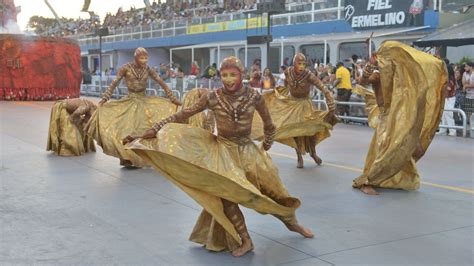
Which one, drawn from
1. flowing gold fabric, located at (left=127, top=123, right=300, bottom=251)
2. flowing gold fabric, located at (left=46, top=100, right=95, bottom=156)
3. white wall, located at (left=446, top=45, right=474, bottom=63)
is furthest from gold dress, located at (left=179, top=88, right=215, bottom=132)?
white wall, located at (left=446, top=45, right=474, bottom=63)

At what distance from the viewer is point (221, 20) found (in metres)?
30.5

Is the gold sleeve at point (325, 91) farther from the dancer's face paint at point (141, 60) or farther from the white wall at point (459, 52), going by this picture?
the white wall at point (459, 52)

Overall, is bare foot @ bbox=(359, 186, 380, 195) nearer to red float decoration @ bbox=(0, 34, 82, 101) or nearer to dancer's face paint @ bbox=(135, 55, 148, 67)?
dancer's face paint @ bbox=(135, 55, 148, 67)

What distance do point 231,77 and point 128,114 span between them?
15.6ft

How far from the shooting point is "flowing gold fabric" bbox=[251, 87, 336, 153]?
8.55 metres

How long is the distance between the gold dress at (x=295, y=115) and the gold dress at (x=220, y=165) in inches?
146

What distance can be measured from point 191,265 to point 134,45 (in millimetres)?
35700

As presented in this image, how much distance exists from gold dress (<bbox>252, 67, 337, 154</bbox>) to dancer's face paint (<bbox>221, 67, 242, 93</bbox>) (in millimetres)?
4088

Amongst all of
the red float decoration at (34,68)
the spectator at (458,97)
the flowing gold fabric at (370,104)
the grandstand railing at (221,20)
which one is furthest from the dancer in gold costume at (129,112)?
the red float decoration at (34,68)

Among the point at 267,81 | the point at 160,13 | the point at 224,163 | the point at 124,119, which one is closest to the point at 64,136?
the point at 124,119

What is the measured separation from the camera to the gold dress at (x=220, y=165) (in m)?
4.09

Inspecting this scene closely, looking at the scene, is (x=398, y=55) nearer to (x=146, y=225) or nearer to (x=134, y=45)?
(x=146, y=225)

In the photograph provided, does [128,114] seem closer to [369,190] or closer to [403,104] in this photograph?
[369,190]

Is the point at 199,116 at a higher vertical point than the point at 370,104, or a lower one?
lower
